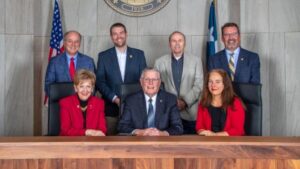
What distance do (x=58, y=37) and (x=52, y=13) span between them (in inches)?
24.2

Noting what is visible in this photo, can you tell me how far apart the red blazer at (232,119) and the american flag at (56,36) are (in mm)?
2798

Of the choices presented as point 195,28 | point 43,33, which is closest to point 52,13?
point 43,33

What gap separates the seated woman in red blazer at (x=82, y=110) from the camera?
157 inches

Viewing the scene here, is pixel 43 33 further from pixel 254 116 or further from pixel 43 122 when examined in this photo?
pixel 254 116

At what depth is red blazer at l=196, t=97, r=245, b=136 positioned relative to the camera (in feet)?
12.8

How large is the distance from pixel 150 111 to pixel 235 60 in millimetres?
1503

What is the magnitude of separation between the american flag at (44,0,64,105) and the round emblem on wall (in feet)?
2.43

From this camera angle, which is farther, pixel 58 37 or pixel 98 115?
pixel 58 37

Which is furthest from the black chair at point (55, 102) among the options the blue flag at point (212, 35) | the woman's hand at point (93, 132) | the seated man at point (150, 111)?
the blue flag at point (212, 35)

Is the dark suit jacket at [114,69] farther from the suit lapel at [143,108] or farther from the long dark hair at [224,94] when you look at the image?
the long dark hair at [224,94]

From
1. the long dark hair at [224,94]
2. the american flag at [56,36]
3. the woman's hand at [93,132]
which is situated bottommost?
the woman's hand at [93,132]

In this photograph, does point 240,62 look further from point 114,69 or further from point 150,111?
point 150,111

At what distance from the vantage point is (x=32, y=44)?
20.4ft

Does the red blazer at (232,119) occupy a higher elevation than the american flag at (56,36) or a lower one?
lower
